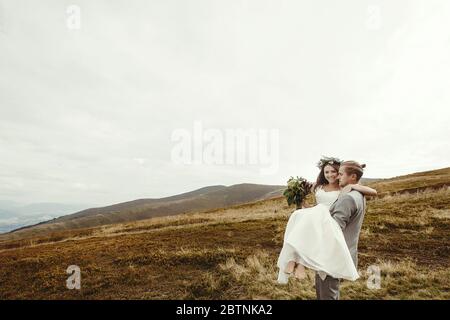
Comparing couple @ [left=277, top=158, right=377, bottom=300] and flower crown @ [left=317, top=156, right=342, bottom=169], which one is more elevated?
flower crown @ [left=317, top=156, right=342, bottom=169]

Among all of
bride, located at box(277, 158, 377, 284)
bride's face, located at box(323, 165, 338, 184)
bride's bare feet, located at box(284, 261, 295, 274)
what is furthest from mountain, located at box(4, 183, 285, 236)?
bride's bare feet, located at box(284, 261, 295, 274)

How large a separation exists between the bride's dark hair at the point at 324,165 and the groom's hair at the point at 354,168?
0.47 m

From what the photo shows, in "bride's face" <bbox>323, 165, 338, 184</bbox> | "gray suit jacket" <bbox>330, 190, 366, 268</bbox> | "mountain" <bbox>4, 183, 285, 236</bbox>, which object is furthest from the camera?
"mountain" <bbox>4, 183, 285, 236</bbox>

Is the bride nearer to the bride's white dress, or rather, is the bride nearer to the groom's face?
the bride's white dress

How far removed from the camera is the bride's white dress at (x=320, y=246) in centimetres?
397

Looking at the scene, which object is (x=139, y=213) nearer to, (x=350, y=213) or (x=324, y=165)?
(x=324, y=165)

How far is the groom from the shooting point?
4176 millimetres

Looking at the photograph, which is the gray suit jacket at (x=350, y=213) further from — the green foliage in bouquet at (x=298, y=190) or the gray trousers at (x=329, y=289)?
the green foliage in bouquet at (x=298, y=190)

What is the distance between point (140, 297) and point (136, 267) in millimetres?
3681

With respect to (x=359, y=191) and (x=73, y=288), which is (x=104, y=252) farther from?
(x=359, y=191)

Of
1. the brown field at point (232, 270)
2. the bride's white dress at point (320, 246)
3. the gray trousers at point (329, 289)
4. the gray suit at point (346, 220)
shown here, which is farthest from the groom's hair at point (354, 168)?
the brown field at point (232, 270)

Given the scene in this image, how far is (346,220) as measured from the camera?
13.6 feet

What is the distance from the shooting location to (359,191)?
14.4 ft
